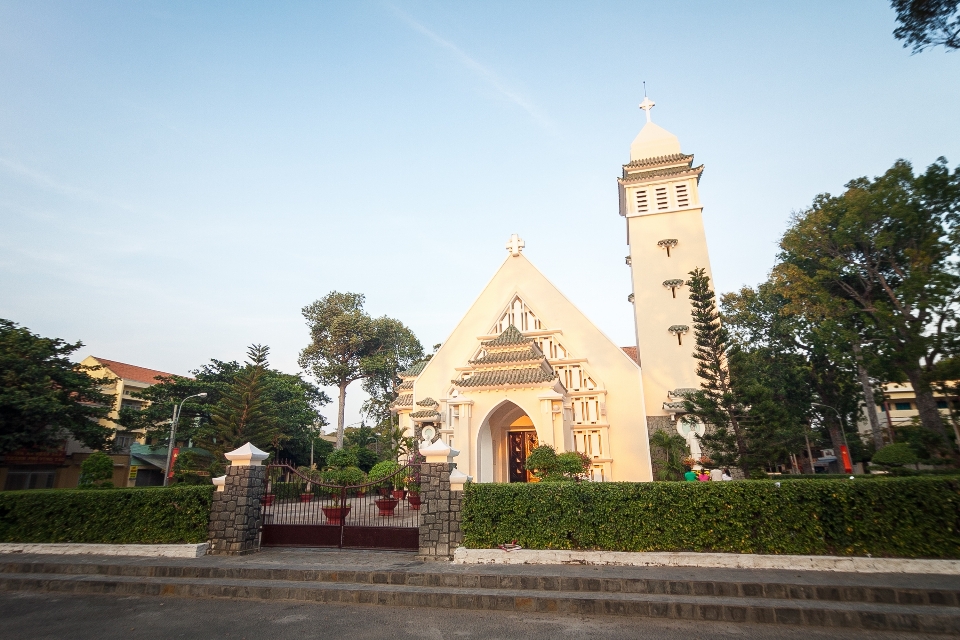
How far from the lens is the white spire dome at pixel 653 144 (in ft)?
64.2

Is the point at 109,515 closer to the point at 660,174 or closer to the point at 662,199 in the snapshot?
the point at 662,199

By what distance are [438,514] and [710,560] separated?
444cm

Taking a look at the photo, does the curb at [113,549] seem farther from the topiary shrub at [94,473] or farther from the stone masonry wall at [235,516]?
the topiary shrub at [94,473]

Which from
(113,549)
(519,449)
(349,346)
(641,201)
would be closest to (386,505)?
(113,549)

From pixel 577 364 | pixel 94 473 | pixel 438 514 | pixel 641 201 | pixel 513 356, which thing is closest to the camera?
A: pixel 438 514

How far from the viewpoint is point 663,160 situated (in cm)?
1897

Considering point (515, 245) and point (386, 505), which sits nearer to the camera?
point (386, 505)

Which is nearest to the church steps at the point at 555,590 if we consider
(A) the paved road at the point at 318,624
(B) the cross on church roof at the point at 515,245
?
(A) the paved road at the point at 318,624

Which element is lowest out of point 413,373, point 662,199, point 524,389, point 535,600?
point 535,600

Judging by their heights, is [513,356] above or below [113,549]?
above

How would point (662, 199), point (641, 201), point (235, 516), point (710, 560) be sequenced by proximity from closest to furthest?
1. point (710, 560)
2. point (235, 516)
3. point (662, 199)
4. point (641, 201)

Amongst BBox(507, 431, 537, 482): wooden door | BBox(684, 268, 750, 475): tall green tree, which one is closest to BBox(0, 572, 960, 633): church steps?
BBox(684, 268, 750, 475): tall green tree

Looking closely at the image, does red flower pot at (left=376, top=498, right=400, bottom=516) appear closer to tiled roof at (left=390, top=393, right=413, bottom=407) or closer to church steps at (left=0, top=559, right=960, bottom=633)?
church steps at (left=0, top=559, right=960, bottom=633)

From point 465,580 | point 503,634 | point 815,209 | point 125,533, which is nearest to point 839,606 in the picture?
point 503,634
